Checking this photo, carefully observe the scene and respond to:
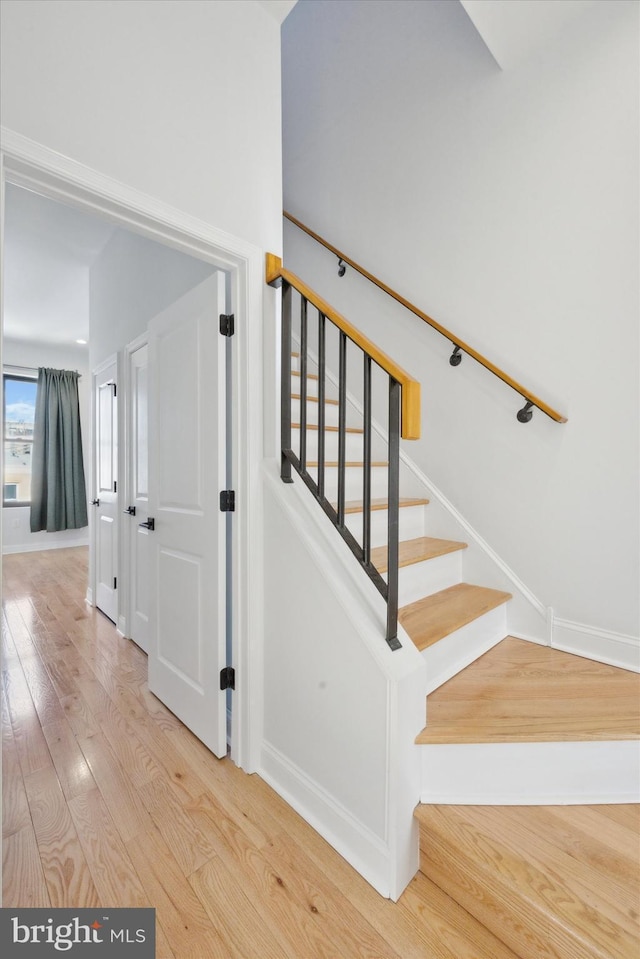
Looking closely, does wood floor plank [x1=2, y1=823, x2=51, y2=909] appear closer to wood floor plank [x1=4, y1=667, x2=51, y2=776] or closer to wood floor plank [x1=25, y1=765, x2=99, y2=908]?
wood floor plank [x1=25, y1=765, x2=99, y2=908]

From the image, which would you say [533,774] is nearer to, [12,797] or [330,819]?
[330,819]

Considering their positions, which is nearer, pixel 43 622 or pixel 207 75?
pixel 207 75

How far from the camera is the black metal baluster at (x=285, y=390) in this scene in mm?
1604

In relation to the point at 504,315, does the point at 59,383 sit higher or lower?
higher

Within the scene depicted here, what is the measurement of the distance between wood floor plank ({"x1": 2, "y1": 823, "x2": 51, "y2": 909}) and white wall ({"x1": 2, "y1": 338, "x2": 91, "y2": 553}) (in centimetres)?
537

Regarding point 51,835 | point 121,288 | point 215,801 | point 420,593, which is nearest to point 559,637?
point 420,593

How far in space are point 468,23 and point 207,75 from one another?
1.53m

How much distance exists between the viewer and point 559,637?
75.0 inches

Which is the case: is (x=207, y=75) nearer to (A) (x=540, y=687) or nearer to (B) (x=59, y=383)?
(A) (x=540, y=687)

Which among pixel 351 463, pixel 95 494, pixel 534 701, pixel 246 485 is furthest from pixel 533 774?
pixel 95 494

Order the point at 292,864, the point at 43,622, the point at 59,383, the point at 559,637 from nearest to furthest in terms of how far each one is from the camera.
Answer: the point at 292,864 → the point at 559,637 → the point at 43,622 → the point at 59,383

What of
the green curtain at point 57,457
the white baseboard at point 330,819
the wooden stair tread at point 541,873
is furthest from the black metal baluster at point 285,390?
the green curtain at point 57,457

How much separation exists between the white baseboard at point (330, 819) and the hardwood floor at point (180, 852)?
3 centimetres

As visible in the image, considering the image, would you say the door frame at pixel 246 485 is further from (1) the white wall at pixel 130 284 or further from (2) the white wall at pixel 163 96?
(1) the white wall at pixel 130 284
